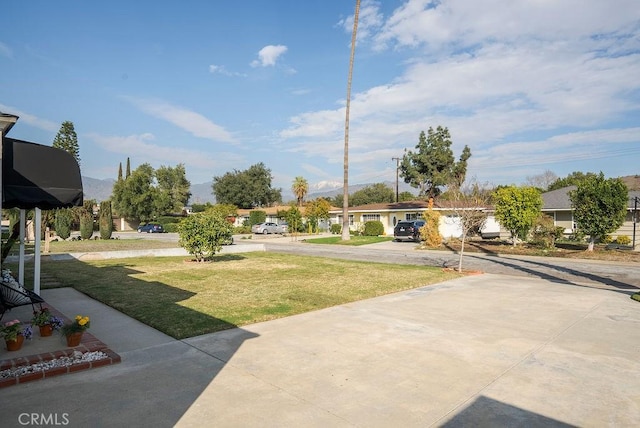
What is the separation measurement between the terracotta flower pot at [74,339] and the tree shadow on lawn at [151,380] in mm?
Result: 460

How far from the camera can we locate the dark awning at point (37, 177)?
5.91 metres

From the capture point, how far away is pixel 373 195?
276 feet

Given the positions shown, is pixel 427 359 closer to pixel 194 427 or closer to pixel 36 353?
pixel 194 427

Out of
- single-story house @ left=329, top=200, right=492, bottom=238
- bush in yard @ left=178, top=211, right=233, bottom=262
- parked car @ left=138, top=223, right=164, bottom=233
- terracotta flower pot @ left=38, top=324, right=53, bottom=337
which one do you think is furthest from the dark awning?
parked car @ left=138, top=223, right=164, bottom=233

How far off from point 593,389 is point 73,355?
20.3ft

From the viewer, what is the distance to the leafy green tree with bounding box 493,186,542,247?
867 inches

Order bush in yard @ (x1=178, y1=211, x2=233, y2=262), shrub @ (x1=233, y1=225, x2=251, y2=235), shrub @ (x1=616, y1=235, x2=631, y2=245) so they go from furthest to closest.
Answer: shrub @ (x1=233, y1=225, x2=251, y2=235), shrub @ (x1=616, y1=235, x2=631, y2=245), bush in yard @ (x1=178, y1=211, x2=233, y2=262)

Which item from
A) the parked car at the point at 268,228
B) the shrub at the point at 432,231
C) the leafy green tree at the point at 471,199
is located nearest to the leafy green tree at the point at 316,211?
the parked car at the point at 268,228

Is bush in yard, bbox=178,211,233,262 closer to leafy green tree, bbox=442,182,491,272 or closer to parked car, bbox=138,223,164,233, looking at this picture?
leafy green tree, bbox=442,182,491,272

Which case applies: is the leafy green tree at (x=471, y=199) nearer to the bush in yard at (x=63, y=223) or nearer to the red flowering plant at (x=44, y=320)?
the red flowering plant at (x=44, y=320)

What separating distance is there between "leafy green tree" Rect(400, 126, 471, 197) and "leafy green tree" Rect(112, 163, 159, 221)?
117ft

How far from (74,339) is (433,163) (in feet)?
145

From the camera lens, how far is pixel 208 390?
413cm

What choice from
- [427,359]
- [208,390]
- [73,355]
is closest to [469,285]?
[427,359]
